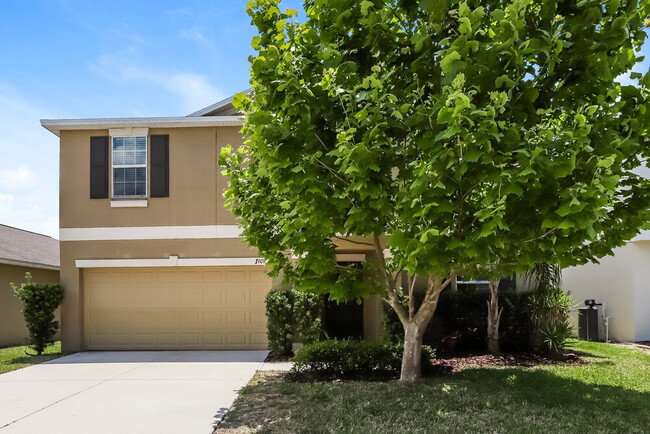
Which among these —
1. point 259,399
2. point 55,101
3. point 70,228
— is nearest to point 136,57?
point 55,101

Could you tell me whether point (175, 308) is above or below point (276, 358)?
above

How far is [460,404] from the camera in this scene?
6.64 meters

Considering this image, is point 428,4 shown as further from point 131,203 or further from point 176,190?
point 131,203

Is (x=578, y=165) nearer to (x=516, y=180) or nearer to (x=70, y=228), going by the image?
(x=516, y=180)

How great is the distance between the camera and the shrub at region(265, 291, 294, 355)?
11273 millimetres

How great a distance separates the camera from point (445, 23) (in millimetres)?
5629

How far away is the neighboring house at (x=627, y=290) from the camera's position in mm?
13328

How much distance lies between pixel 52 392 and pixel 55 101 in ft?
20.2

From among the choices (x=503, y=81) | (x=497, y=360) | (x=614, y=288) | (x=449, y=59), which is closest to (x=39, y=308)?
(x=497, y=360)

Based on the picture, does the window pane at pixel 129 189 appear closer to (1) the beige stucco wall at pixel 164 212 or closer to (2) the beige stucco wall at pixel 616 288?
(1) the beige stucco wall at pixel 164 212

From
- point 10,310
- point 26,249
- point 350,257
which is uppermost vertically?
point 26,249

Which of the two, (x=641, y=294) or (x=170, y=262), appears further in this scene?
(x=641, y=294)

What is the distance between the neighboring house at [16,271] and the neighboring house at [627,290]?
1719 cm

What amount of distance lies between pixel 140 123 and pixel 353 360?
8.17 meters
